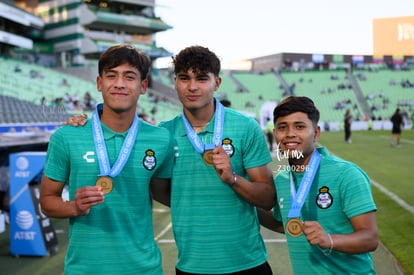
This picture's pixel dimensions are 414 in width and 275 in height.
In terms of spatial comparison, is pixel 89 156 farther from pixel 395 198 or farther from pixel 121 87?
pixel 395 198

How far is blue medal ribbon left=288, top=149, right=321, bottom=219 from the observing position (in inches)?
101

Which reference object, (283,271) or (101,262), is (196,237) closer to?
(101,262)

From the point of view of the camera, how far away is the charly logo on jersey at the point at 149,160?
280cm

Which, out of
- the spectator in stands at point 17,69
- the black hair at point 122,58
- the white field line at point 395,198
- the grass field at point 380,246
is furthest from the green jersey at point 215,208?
the spectator in stands at point 17,69

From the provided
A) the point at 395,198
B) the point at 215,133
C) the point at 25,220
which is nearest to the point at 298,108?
the point at 215,133

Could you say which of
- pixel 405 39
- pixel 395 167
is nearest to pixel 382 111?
pixel 395 167

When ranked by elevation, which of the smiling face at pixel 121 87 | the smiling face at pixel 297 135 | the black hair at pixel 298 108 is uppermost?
the smiling face at pixel 121 87

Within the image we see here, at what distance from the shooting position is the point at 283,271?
582 centimetres

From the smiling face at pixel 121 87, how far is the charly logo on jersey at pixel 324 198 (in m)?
1.22

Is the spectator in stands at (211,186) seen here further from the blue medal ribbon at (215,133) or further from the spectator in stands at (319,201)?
the spectator in stands at (319,201)

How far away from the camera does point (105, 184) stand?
254cm

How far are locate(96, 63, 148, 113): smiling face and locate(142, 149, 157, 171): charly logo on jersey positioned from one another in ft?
0.93

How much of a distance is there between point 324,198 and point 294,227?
0.31 metres

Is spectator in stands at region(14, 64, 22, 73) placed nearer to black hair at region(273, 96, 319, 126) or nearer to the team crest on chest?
the team crest on chest
